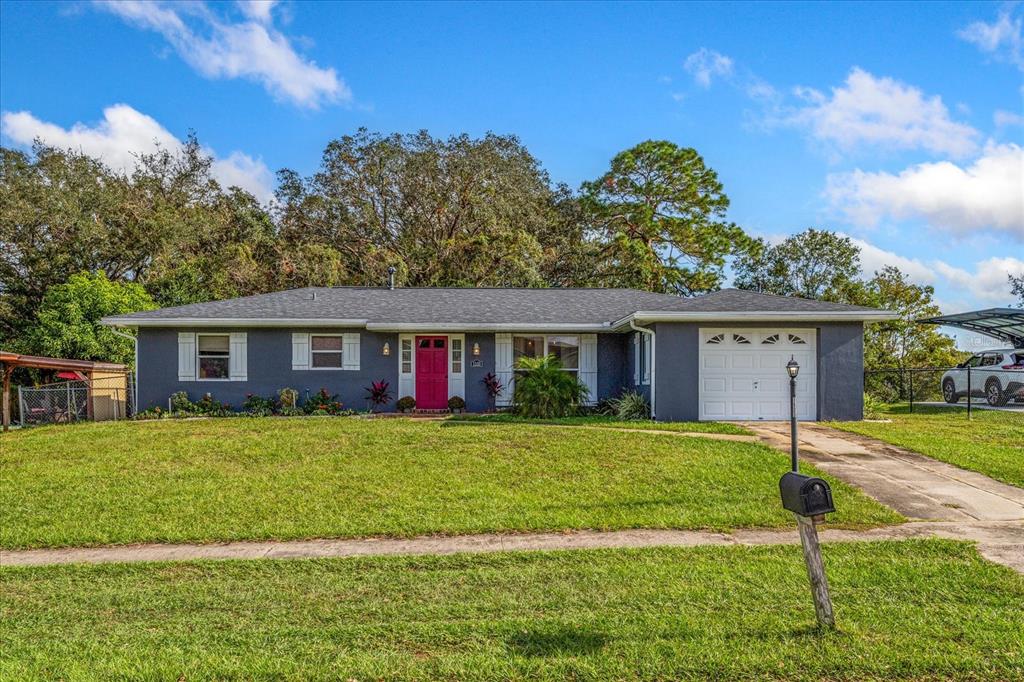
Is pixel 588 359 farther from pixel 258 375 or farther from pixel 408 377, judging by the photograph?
pixel 258 375

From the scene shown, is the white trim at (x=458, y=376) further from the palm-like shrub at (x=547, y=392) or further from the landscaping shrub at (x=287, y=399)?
the landscaping shrub at (x=287, y=399)

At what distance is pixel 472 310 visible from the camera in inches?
737

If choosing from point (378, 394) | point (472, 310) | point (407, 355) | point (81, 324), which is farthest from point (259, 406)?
point (81, 324)

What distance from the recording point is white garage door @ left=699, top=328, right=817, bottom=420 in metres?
14.8

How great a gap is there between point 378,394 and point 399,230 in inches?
616

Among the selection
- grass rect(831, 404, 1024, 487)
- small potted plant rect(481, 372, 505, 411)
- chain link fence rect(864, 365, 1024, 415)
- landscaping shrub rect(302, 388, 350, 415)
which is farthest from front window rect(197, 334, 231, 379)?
chain link fence rect(864, 365, 1024, 415)

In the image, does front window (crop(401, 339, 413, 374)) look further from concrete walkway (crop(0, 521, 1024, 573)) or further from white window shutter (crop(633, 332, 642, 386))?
concrete walkway (crop(0, 521, 1024, 573))

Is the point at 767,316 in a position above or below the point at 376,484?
above

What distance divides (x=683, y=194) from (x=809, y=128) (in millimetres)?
16907

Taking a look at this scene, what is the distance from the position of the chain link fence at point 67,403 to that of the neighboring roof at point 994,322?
2146 cm

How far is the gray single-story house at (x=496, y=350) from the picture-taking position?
1458 cm

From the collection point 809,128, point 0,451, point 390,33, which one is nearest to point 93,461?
point 0,451

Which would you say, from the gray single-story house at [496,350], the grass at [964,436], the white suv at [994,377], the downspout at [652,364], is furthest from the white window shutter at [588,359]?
the white suv at [994,377]

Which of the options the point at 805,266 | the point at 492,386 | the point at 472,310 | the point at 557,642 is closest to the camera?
the point at 557,642
